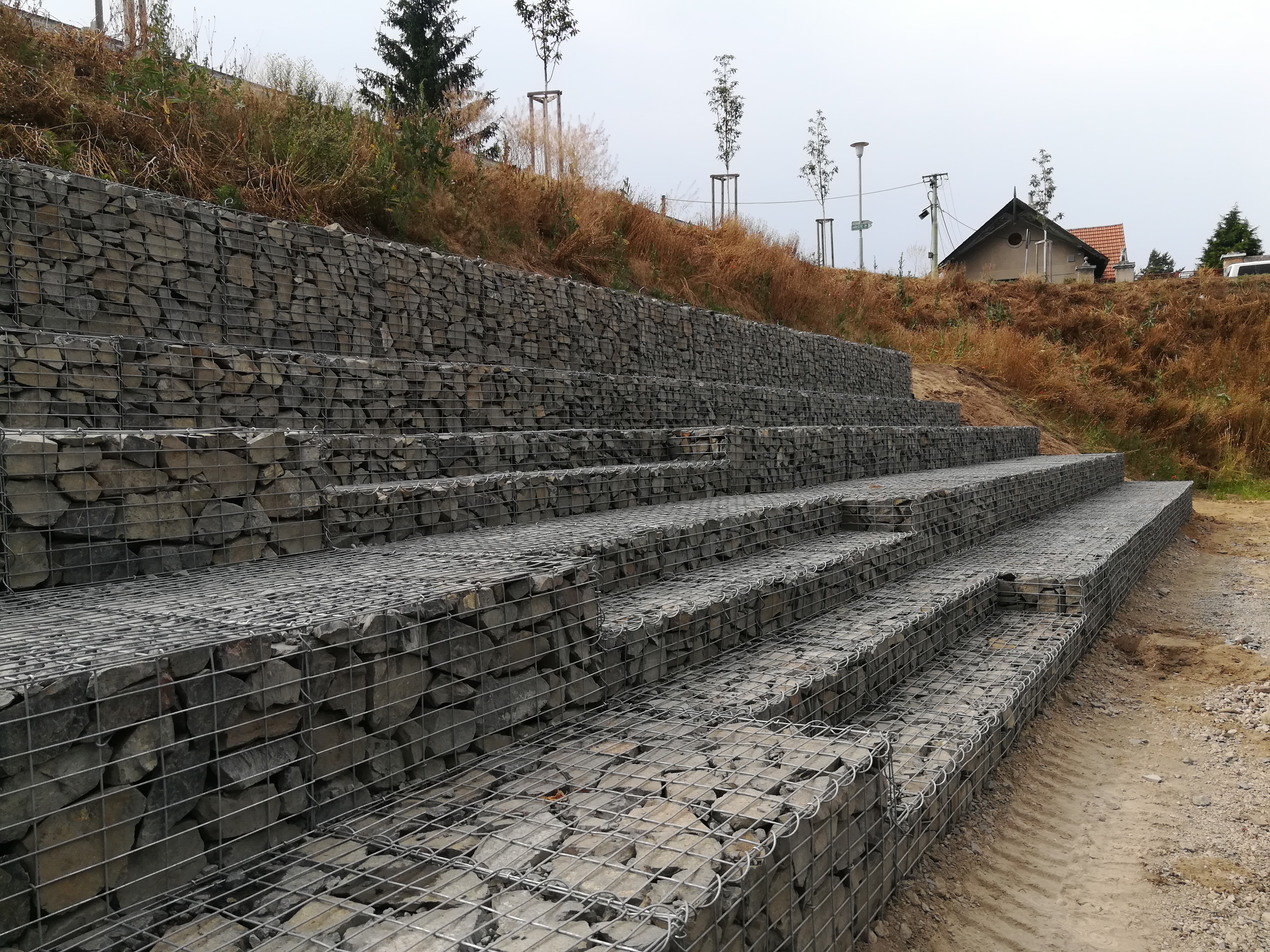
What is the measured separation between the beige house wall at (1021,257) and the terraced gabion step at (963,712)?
2313 cm

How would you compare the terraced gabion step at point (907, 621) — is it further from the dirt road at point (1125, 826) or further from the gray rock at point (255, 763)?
the gray rock at point (255, 763)

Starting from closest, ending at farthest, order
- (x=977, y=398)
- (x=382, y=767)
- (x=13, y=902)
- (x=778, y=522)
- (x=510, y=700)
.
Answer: (x=13, y=902) < (x=382, y=767) < (x=510, y=700) < (x=778, y=522) < (x=977, y=398)

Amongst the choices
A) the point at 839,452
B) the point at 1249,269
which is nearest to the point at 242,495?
the point at 839,452

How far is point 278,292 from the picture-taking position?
475 cm

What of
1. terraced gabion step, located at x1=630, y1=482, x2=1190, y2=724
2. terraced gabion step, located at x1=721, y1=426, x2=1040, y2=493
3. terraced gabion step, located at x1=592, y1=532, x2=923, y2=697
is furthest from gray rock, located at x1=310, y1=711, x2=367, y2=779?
terraced gabion step, located at x1=721, y1=426, x2=1040, y2=493

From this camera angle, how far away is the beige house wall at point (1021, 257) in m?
25.0

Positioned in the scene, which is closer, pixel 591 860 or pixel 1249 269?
pixel 591 860

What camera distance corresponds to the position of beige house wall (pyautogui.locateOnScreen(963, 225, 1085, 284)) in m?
25.0

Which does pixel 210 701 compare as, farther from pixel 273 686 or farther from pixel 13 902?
pixel 13 902

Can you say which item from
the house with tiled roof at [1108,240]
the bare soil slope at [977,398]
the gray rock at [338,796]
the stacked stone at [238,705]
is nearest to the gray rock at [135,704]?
the stacked stone at [238,705]

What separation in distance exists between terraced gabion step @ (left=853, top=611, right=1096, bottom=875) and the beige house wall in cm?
2313

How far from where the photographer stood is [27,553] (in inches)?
85.3

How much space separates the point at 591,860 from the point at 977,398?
1370cm

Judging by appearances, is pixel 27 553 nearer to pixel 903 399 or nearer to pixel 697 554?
pixel 697 554
